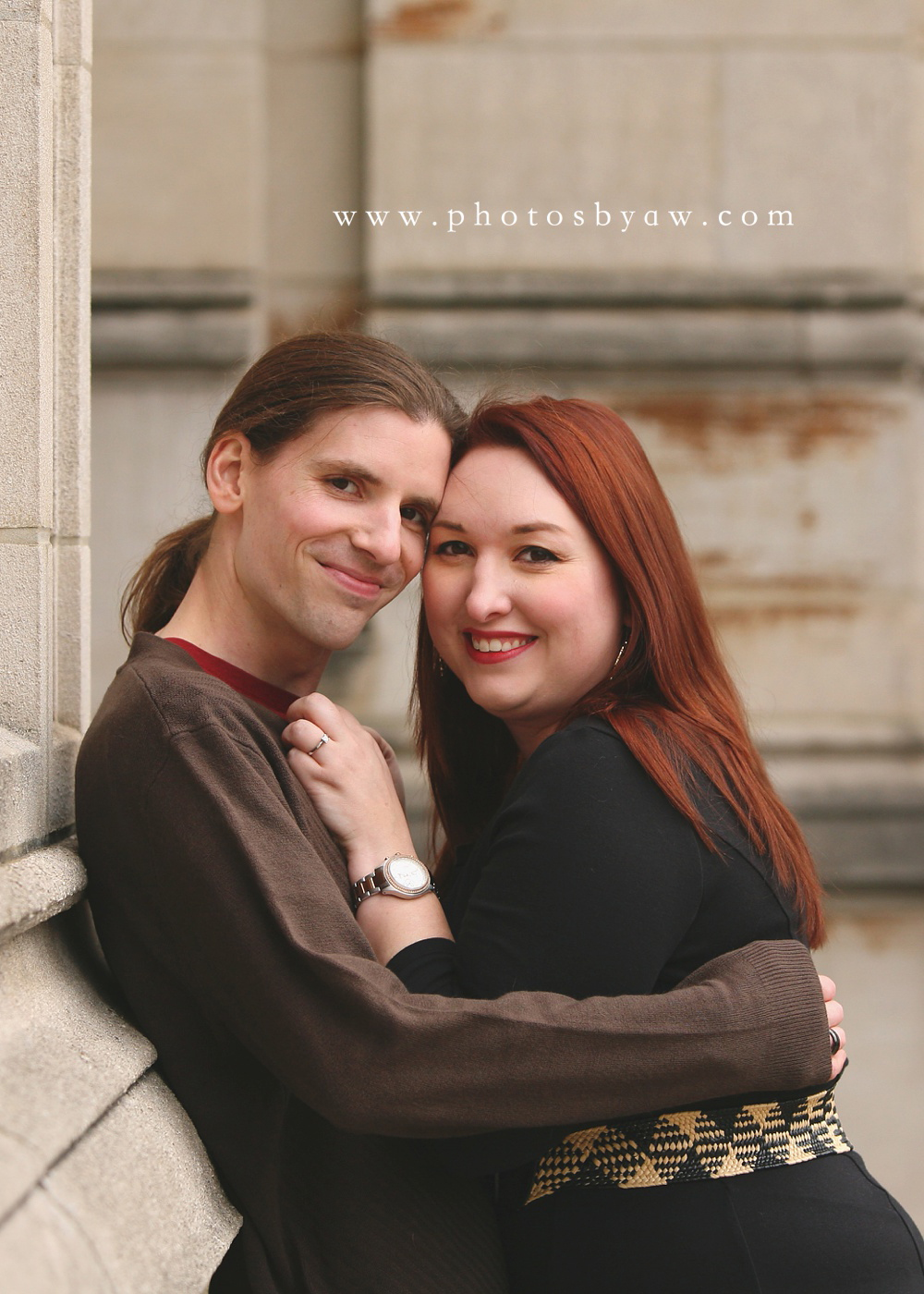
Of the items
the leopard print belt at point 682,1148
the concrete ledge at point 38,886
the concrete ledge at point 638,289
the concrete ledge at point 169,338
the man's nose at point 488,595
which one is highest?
the concrete ledge at point 638,289

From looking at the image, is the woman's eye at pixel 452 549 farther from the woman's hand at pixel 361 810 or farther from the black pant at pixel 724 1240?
the black pant at pixel 724 1240

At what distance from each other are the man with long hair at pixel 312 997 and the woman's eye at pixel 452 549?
0.19 meters

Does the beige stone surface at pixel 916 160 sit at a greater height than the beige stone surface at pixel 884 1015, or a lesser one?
greater

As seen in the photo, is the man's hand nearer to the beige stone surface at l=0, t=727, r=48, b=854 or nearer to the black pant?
the black pant

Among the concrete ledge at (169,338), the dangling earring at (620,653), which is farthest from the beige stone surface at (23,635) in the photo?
the concrete ledge at (169,338)

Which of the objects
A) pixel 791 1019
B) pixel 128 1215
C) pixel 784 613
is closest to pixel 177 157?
pixel 784 613

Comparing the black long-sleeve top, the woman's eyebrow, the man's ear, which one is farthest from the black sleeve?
the man's ear

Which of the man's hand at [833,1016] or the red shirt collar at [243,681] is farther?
the red shirt collar at [243,681]

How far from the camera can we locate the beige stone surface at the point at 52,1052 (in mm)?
1284

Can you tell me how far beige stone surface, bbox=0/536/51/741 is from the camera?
6.00 feet

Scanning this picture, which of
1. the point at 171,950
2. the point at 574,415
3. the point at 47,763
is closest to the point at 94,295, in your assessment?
the point at 574,415

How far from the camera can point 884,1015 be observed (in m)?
4.14

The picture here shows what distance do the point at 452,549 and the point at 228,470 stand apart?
0.43 m

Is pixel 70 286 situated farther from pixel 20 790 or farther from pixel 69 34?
pixel 20 790
